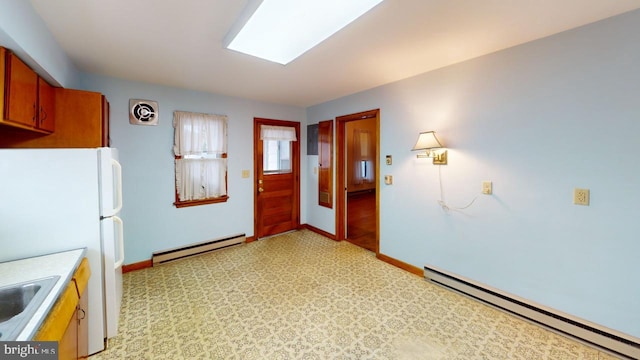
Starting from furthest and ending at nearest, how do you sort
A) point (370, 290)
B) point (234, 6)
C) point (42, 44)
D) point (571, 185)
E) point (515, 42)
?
point (370, 290) → point (515, 42) → point (571, 185) → point (42, 44) → point (234, 6)

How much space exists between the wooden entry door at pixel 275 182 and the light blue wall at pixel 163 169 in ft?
0.62

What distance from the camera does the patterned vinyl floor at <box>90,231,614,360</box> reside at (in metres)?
1.86

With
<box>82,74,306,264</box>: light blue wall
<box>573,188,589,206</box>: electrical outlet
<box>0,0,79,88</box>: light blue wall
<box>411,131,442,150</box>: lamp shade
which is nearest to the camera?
<box>0,0,79,88</box>: light blue wall

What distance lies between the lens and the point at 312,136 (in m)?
4.69

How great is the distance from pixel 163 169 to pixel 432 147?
3428 mm

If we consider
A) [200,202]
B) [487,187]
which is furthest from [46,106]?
→ [487,187]

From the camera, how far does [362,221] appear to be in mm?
5422

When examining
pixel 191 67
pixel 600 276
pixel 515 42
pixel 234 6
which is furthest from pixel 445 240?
pixel 191 67

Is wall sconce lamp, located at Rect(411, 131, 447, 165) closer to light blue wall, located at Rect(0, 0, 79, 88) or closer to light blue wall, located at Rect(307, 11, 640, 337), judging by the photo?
light blue wall, located at Rect(307, 11, 640, 337)

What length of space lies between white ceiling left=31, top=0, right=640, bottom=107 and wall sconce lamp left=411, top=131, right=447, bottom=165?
75 cm

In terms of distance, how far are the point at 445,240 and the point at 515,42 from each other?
198cm

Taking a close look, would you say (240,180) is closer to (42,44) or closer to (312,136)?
(312,136)

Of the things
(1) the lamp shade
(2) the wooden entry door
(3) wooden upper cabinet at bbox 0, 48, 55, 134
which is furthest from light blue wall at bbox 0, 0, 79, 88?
(1) the lamp shade

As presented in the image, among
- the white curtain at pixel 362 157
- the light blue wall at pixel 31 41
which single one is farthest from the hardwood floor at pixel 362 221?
the light blue wall at pixel 31 41
